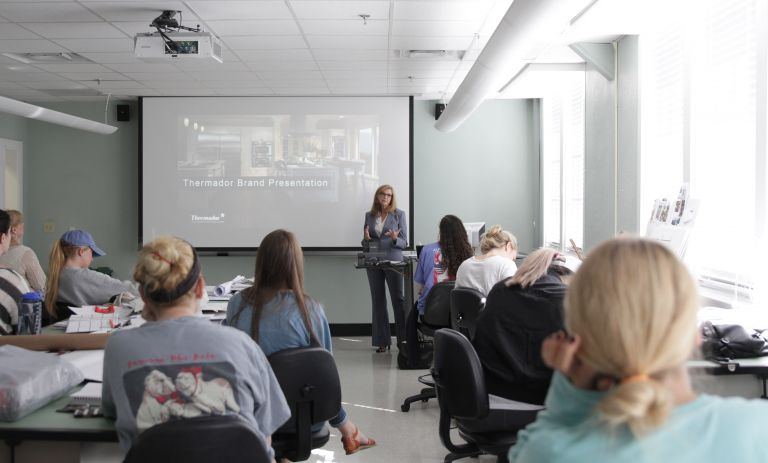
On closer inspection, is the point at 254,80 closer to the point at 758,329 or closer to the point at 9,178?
the point at 9,178

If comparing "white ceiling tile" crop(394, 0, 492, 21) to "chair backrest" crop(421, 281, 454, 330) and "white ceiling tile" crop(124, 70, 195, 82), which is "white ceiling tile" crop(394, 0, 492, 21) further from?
"white ceiling tile" crop(124, 70, 195, 82)

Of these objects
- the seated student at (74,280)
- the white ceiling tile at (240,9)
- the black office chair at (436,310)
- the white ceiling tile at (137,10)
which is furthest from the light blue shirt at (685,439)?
the white ceiling tile at (137,10)

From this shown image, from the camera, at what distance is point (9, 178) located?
838 centimetres

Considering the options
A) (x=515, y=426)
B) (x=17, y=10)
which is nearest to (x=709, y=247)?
(x=515, y=426)

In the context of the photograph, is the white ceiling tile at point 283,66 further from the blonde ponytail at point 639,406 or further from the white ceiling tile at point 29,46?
the blonde ponytail at point 639,406

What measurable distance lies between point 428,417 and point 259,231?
4.06m

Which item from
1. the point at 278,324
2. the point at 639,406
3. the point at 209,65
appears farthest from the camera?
the point at 209,65

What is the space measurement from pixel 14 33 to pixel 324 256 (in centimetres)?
421

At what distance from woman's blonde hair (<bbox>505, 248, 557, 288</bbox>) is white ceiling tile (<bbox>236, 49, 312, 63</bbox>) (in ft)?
12.0

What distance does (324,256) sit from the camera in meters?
8.55

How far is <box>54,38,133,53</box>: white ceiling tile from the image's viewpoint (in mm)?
5543

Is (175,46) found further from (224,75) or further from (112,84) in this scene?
(112,84)

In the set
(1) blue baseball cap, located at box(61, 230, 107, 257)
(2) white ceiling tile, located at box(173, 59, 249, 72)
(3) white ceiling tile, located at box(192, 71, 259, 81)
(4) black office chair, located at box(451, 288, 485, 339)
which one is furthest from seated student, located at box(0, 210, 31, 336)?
(3) white ceiling tile, located at box(192, 71, 259, 81)

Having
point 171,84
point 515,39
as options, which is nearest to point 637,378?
point 515,39
